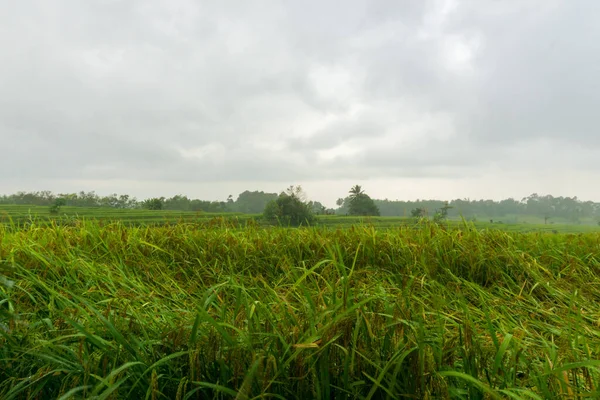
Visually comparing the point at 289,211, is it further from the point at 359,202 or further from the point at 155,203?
the point at 155,203

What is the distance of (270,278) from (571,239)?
4.80m

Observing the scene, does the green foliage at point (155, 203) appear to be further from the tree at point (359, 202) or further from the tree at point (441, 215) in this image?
the tree at point (441, 215)

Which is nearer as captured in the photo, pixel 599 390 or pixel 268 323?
pixel 599 390

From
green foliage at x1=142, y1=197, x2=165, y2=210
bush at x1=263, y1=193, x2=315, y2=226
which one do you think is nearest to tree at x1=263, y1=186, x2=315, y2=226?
bush at x1=263, y1=193, x2=315, y2=226

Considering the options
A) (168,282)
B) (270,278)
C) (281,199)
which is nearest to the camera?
(168,282)

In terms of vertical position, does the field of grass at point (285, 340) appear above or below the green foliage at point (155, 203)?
below

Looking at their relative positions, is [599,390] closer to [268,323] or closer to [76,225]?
[268,323]

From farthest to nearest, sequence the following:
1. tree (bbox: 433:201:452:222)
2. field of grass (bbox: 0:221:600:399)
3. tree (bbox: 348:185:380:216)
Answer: tree (bbox: 348:185:380:216)
tree (bbox: 433:201:452:222)
field of grass (bbox: 0:221:600:399)

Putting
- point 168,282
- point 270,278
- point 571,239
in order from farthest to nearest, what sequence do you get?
point 571,239 → point 270,278 → point 168,282

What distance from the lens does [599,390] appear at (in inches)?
53.4

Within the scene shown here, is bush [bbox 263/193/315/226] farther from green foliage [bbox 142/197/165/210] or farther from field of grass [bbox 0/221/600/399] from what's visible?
green foliage [bbox 142/197/165/210]

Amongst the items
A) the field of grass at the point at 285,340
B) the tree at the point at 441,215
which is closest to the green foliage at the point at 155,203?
the field of grass at the point at 285,340

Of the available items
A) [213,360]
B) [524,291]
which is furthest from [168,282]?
[524,291]

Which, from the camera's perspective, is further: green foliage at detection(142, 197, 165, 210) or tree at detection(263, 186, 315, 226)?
green foliage at detection(142, 197, 165, 210)
